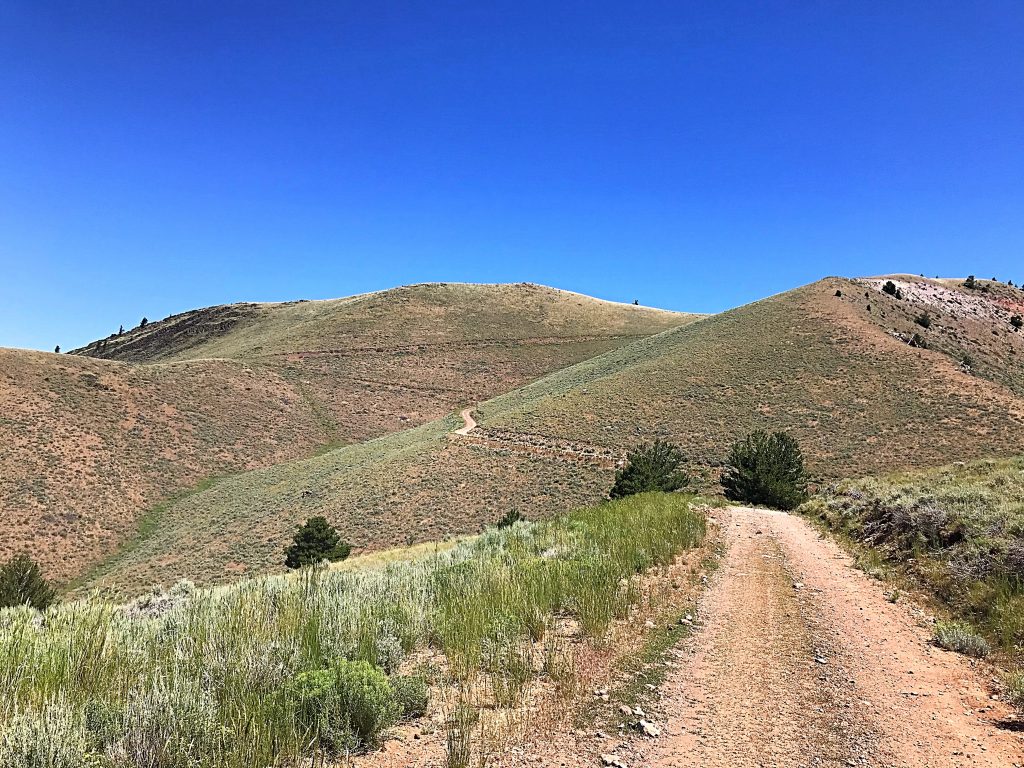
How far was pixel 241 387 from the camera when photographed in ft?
203

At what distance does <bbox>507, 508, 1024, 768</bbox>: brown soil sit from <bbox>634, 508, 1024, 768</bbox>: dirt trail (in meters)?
0.01

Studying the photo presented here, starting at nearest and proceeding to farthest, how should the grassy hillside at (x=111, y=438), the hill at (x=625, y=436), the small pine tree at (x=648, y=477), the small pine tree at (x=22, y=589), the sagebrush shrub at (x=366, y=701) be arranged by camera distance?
the sagebrush shrub at (x=366, y=701), the small pine tree at (x=22, y=589), the small pine tree at (x=648, y=477), the hill at (x=625, y=436), the grassy hillside at (x=111, y=438)

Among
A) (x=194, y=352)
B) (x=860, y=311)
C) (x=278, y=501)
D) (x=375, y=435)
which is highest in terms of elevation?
(x=194, y=352)

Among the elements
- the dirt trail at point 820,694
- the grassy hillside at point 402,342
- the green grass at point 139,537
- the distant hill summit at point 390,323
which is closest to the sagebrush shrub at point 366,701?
the dirt trail at point 820,694

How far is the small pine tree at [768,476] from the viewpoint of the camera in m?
22.8

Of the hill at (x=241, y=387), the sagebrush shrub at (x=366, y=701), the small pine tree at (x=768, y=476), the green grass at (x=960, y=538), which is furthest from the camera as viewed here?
the hill at (x=241, y=387)

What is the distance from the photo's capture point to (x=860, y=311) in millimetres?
53625

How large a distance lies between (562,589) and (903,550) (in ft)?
25.1

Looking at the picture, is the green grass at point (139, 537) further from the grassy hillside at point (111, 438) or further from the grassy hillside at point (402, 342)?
the grassy hillside at point (402, 342)

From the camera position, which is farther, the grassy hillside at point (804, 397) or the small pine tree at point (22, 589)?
the grassy hillside at point (804, 397)

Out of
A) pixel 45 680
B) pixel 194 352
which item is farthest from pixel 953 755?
pixel 194 352

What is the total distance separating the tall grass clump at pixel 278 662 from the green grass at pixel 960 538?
436 centimetres

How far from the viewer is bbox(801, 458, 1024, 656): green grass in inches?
260

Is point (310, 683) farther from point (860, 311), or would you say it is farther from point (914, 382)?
point (860, 311)
